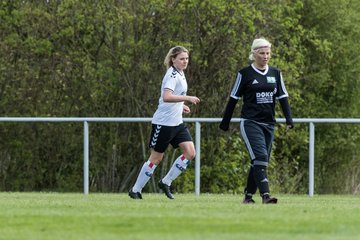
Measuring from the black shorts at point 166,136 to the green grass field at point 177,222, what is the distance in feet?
9.24

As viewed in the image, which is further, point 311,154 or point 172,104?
point 311,154

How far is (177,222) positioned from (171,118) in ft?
18.3

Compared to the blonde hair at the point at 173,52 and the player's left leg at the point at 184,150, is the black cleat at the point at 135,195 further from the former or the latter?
the blonde hair at the point at 173,52

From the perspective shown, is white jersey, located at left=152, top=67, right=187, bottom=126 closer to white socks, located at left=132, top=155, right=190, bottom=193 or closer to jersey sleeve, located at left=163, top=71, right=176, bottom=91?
jersey sleeve, located at left=163, top=71, right=176, bottom=91

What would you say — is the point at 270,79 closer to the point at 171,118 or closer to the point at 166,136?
the point at 171,118

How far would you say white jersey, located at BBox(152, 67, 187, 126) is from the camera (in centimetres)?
1608

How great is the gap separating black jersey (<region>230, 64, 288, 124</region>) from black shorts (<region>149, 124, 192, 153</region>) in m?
1.77

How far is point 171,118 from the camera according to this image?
16.4 metres

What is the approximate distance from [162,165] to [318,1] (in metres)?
24.6

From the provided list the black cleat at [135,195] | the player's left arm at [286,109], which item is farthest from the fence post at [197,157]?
the player's left arm at [286,109]

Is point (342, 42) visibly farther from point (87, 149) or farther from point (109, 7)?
point (87, 149)

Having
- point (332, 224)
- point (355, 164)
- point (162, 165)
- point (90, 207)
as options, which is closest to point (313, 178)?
point (162, 165)

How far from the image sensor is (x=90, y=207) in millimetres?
13352

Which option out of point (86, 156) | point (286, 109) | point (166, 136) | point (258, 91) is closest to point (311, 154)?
point (86, 156)
